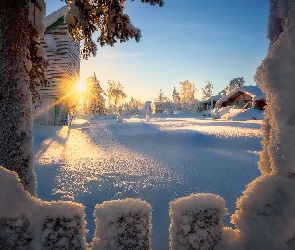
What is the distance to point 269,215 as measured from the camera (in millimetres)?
2152

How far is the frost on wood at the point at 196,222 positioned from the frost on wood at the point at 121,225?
0.30 metres

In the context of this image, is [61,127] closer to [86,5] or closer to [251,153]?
[251,153]

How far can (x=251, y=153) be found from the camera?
8.37m

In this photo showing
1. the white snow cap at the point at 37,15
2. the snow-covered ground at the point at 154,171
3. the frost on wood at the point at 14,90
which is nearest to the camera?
the frost on wood at the point at 14,90

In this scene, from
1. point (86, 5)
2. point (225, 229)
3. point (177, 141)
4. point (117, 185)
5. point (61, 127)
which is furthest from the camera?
point (61, 127)

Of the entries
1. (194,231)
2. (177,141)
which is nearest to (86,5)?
(194,231)

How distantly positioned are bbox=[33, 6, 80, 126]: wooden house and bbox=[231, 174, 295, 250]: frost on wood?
1382 centimetres

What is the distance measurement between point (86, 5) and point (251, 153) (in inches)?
285

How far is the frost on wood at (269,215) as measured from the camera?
6.92 feet

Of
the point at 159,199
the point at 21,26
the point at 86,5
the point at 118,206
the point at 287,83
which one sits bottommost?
the point at 159,199

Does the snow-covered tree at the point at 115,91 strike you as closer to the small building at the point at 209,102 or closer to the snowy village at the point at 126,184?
the small building at the point at 209,102

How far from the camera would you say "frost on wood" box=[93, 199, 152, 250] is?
2.11 metres

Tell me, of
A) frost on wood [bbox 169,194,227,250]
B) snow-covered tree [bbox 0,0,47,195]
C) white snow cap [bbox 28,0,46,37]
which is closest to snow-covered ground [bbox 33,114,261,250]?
snow-covered tree [bbox 0,0,47,195]

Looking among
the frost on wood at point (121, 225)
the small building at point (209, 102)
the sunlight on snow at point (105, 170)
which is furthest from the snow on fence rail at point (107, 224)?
the small building at point (209, 102)
